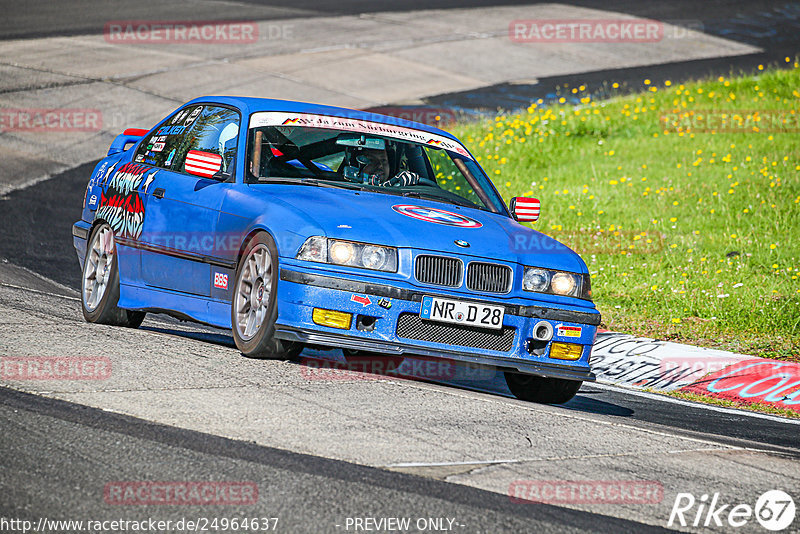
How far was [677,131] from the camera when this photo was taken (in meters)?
18.3

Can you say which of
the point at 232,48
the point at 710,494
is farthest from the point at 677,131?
the point at 710,494

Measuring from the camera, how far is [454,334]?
6164mm

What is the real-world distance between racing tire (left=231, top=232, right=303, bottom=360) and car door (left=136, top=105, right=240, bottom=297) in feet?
1.14

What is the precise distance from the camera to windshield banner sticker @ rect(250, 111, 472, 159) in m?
7.37

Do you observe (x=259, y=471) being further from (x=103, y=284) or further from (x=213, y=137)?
(x=103, y=284)

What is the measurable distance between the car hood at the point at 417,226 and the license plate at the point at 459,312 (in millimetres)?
299

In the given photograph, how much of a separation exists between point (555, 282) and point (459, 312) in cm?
74

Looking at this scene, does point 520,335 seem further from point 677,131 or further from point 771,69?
point 771,69

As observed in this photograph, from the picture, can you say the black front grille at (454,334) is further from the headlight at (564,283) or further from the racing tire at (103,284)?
the racing tire at (103,284)
